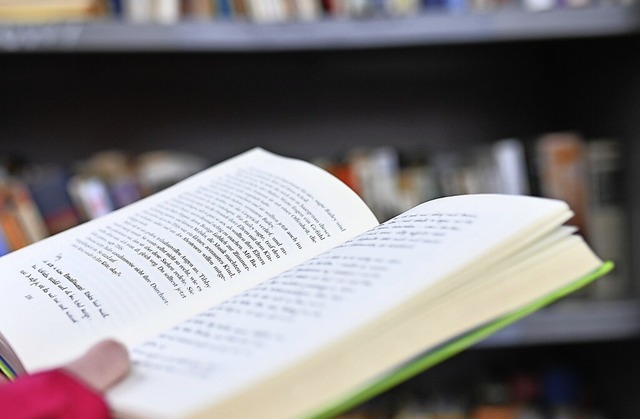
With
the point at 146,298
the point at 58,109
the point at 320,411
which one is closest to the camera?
the point at 320,411

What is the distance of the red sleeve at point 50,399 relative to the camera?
0.91 ft

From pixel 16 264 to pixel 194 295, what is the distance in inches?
4.1

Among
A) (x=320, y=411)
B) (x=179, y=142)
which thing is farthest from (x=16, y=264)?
(x=179, y=142)

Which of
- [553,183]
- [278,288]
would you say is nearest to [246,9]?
[553,183]

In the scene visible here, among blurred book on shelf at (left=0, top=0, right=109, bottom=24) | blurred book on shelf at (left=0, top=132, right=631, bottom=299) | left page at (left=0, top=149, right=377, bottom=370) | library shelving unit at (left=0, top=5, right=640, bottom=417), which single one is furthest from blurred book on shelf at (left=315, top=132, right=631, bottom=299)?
left page at (left=0, top=149, right=377, bottom=370)

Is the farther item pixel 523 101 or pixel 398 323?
pixel 523 101

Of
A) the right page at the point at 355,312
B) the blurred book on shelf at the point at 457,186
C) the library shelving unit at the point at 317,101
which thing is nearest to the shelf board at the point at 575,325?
the blurred book on shelf at the point at 457,186

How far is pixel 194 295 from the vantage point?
40 centimetres

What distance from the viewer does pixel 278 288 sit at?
0.36 metres

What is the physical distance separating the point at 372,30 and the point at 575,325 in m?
0.44

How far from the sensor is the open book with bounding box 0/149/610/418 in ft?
0.96

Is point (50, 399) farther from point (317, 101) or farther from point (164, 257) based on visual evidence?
point (317, 101)

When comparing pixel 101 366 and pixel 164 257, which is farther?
pixel 164 257

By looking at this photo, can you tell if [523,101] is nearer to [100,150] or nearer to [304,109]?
[304,109]
